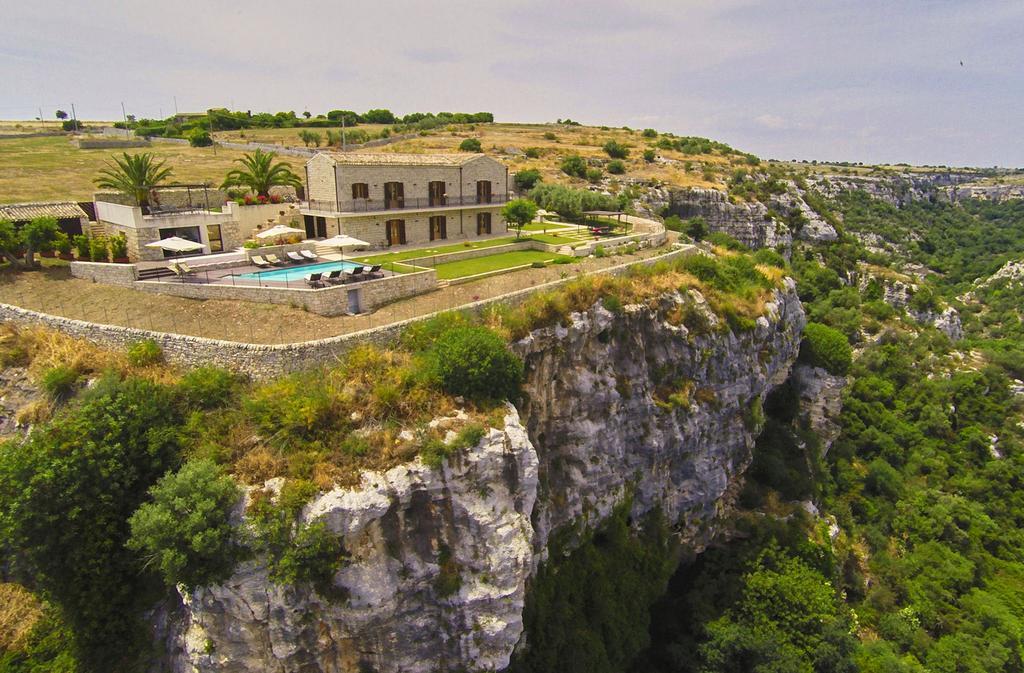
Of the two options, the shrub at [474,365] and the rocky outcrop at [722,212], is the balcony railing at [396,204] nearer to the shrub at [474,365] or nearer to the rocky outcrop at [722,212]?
the shrub at [474,365]

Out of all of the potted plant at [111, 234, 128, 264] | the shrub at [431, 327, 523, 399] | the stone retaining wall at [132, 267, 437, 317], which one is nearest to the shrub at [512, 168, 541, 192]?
the stone retaining wall at [132, 267, 437, 317]

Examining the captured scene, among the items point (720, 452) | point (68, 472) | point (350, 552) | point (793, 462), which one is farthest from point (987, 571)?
point (68, 472)

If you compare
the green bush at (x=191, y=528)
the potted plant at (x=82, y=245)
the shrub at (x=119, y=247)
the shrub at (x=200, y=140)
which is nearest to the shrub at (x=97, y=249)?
the potted plant at (x=82, y=245)

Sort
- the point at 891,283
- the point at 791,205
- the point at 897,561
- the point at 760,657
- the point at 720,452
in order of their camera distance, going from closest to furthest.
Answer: the point at 760,657, the point at 720,452, the point at 897,561, the point at 891,283, the point at 791,205

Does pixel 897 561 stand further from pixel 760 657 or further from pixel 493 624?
pixel 493 624

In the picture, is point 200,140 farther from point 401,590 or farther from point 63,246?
point 401,590

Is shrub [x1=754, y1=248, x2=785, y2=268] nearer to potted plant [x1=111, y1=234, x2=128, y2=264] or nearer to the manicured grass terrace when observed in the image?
the manicured grass terrace
